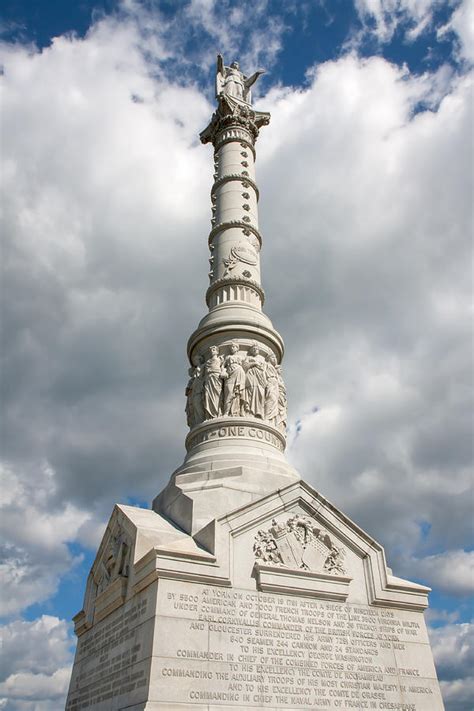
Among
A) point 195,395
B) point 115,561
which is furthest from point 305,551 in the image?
point 195,395

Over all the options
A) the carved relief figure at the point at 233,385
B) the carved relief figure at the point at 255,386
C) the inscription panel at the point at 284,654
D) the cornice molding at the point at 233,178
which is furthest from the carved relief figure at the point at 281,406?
the cornice molding at the point at 233,178

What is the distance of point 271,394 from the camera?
59.8ft

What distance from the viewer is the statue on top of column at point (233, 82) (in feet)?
89.3

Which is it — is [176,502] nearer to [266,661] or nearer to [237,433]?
[237,433]

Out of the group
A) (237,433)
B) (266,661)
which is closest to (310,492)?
(237,433)

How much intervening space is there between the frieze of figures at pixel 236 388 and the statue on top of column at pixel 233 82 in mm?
14270

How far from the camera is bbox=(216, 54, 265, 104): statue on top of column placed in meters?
27.2

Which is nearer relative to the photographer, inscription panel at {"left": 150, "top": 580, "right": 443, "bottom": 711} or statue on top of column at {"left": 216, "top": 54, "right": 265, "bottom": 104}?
inscription panel at {"left": 150, "top": 580, "right": 443, "bottom": 711}

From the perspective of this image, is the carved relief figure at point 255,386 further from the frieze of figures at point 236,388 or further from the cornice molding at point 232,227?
the cornice molding at point 232,227

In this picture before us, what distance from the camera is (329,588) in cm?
1412

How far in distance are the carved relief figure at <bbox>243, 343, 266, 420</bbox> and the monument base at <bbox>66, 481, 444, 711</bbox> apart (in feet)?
10.7

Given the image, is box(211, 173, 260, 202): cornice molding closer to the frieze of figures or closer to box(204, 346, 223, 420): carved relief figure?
the frieze of figures

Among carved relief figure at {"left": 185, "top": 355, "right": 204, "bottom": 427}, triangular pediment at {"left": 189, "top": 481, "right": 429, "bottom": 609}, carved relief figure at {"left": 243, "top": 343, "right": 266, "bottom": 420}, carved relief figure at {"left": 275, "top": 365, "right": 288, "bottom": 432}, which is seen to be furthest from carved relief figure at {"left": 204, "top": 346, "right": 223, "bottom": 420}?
triangular pediment at {"left": 189, "top": 481, "right": 429, "bottom": 609}

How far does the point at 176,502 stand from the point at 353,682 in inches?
234
